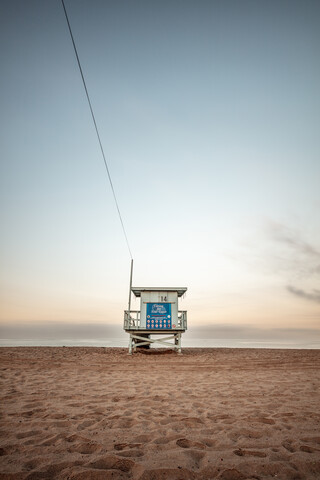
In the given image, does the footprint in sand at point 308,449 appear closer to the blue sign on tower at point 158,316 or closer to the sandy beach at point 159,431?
the sandy beach at point 159,431

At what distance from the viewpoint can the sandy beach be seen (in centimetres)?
288

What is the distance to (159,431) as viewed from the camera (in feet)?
13.1

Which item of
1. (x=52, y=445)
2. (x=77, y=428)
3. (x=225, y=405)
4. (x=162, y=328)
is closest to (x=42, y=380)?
(x=77, y=428)

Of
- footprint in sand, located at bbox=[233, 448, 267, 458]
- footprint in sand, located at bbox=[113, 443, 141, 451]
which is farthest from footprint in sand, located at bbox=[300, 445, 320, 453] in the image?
footprint in sand, located at bbox=[113, 443, 141, 451]

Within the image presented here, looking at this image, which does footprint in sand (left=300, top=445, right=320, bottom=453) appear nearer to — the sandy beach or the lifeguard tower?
the sandy beach

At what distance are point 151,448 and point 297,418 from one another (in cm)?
291

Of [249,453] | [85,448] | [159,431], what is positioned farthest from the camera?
[159,431]

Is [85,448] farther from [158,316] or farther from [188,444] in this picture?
[158,316]

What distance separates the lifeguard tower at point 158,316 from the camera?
17.4 meters

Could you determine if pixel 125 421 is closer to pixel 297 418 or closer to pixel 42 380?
pixel 297 418

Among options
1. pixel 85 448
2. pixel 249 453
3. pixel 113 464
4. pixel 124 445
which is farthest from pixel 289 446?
pixel 85 448

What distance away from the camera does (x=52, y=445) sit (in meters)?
3.46

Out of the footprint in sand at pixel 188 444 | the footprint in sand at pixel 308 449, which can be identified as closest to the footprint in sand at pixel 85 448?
the footprint in sand at pixel 188 444

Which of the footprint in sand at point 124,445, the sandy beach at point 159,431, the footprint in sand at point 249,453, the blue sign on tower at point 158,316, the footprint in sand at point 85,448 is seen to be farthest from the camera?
the blue sign on tower at point 158,316
